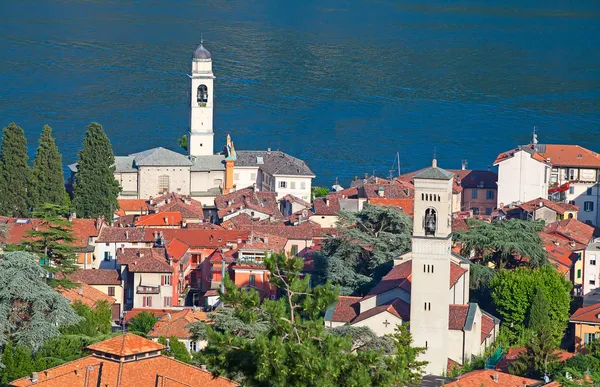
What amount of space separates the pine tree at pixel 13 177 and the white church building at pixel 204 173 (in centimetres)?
756

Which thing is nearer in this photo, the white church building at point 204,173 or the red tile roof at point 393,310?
the red tile roof at point 393,310

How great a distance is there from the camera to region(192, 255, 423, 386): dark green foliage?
62.0 ft

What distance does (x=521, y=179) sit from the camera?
178 ft

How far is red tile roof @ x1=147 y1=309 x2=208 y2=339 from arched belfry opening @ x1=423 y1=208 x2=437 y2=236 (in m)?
4.58

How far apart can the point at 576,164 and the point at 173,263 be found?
1855cm

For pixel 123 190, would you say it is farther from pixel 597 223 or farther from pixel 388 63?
pixel 388 63

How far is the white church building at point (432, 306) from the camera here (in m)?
33.2

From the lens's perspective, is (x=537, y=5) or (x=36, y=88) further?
(x=537, y=5)

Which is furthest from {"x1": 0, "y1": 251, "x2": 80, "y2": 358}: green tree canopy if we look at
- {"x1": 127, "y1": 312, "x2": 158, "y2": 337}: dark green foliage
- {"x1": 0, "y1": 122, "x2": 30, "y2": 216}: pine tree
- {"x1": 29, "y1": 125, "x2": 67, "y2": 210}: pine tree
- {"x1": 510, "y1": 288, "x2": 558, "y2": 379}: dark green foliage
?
{"x1": 29, "y1": 125, "x2": 67, "y2": 210}: pine tree

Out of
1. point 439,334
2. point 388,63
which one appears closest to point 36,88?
point 388,63

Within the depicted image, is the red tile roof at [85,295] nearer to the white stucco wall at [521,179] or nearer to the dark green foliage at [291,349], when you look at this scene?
the dark green foliage at [291,349]

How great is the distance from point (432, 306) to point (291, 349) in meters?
14.5

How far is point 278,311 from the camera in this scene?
774 inches

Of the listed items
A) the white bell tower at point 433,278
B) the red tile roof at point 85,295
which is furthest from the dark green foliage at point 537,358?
the red tile roof at point 85,295
